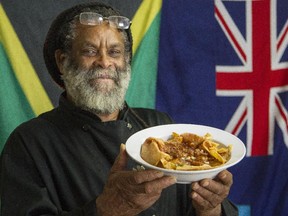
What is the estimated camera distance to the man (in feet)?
3.76

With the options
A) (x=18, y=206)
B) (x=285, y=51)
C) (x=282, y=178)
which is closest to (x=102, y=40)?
(x=18, y=206)

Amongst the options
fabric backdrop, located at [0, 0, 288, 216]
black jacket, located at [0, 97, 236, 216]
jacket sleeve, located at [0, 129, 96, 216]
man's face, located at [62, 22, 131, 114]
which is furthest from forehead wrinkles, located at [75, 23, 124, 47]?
fabric backdrop, located at [0, 0, 288, 216]

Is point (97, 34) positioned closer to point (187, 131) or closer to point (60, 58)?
point (60, 58)

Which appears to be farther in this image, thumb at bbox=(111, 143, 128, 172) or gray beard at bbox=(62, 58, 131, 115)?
gray beard at bbox=(62, 58, 131, 115)

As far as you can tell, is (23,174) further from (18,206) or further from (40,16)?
(40,16)

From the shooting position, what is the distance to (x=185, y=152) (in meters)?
0.97

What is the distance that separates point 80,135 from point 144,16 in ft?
2.18

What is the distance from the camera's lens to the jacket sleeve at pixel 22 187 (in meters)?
1.09

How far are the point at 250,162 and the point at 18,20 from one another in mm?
1053

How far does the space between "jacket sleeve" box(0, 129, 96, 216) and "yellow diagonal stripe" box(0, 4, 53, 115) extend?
477 millimetres

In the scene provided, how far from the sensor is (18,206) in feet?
3.64

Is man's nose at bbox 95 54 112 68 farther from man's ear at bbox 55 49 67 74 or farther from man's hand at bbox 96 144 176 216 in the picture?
man's hand at bbox 96 144 176 216

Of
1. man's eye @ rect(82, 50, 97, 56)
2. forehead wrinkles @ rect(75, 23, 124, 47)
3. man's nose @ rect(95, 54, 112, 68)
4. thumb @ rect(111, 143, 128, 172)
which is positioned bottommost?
thumb @ rect(111, 143, 128, 172)

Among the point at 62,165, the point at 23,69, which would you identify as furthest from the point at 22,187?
the point at 23,69
